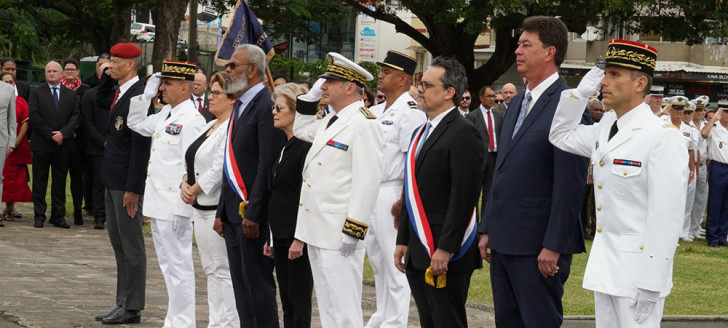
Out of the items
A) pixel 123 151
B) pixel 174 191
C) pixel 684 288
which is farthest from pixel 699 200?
pixel 174 191

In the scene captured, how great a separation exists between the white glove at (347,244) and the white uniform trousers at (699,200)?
12934 millimetres

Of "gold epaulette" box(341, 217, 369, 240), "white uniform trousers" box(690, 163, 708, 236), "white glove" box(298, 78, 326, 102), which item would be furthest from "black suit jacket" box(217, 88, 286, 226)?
"white uniform trousers" box(690, 163, 708, 236)

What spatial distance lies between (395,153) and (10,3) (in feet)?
63.1

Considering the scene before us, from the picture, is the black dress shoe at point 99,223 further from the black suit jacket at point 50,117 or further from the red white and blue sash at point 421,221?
the red white and blue sash at point 421,221

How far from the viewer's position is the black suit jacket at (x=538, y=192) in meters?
5.74

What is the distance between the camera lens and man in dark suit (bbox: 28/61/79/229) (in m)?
16.0

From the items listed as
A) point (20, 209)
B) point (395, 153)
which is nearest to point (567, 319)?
point (395, 153)

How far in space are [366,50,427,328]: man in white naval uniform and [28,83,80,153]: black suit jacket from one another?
8.34 m

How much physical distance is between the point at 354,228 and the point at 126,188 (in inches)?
A: 116

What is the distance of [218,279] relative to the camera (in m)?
7.89

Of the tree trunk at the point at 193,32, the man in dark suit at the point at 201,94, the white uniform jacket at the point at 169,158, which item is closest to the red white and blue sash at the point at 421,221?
the white uniform jacket at the point at 169,158

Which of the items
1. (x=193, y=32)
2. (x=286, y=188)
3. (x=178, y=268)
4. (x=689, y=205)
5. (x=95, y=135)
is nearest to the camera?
(x=286, y=188)

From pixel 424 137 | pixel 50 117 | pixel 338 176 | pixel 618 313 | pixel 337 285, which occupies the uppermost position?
pixel 424 137

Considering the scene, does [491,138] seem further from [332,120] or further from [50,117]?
[332,120]
